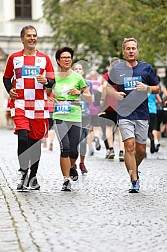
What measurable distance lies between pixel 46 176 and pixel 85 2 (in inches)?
1071

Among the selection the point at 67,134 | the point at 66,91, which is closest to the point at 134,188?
the point at 67,134

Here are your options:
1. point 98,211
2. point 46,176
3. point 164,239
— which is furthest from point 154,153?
point 164,239

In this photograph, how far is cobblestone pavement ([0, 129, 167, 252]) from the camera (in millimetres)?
6902

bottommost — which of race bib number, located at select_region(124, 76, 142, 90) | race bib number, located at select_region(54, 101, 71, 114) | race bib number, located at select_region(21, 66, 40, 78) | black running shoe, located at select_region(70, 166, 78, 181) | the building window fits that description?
black running shoe, located at select_region(70, 166, 78, 181)

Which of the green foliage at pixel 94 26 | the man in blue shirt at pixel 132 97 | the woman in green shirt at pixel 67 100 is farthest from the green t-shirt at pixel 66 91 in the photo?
the green foliage at pixel 94 26

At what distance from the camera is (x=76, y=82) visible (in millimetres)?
11141

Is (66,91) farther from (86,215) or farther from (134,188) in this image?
(86,215)

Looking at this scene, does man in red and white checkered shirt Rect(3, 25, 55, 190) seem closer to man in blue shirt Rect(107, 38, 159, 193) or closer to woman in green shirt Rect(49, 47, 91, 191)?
woman in green shirt Rect(49, 47, 91, 191)

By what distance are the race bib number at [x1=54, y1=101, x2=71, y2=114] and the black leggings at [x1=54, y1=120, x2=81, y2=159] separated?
0.13 metres

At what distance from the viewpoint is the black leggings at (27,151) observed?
10.6 meters

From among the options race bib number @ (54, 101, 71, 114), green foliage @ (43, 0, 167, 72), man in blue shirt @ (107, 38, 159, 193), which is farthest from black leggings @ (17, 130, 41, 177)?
green foliage @ (43, 0, 167, 72)

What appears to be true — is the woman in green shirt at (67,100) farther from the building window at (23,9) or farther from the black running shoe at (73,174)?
the building window at (23,9)

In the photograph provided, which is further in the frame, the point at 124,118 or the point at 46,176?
the point at 46,176

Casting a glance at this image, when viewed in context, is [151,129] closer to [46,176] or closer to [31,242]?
[46,176]
